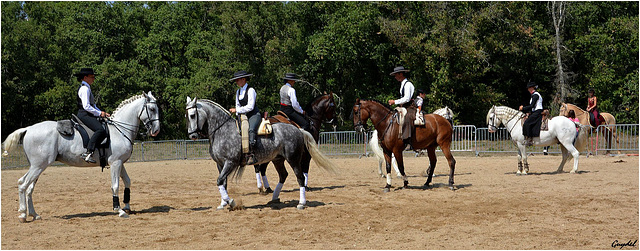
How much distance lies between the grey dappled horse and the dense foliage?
2582 centimetres

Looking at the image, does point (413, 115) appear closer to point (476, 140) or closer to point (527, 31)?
point (476, 140)

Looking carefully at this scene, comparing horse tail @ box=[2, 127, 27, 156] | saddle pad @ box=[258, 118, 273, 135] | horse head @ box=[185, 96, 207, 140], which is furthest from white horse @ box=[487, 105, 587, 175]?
horse tail @ box=[2, 127, 27, 156]

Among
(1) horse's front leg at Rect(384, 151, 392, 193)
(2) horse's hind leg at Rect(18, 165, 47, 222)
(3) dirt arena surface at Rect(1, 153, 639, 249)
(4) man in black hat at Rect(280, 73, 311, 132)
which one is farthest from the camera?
(4) man in black hat at Rect(280, 73, 311, 132)

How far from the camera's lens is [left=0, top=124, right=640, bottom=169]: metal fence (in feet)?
83.6

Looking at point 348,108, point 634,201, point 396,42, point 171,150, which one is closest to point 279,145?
point 634,201

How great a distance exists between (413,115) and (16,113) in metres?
39.8

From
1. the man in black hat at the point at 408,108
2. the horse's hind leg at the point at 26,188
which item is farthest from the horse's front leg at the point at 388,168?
the horse's hind leg at the point at 26,188

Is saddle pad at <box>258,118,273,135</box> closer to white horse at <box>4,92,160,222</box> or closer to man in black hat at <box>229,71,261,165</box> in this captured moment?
man in black hat at <box>229,71,261,165</box>

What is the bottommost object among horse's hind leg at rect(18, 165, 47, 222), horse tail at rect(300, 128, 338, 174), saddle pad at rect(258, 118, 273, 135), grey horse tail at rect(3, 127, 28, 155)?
horse's hind leg at rect(18, 165, 47, 222)

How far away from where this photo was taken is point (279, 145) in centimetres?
1193

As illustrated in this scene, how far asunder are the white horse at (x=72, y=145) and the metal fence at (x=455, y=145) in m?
15.3

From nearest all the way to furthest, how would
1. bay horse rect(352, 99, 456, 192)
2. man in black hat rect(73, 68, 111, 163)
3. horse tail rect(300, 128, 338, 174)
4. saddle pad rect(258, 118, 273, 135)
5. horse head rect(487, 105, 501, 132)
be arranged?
man in black hat rect(73, 68, 111, 163) → saddle pad rect(258, 118, 273, 135) → horse tail rect(300, 128, 338, 174) → bay horse rect(352, 99, 456, 192) → horse head rect(487, 105, 501, 132)

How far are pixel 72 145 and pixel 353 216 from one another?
5.41 m

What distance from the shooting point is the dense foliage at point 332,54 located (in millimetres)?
37938
